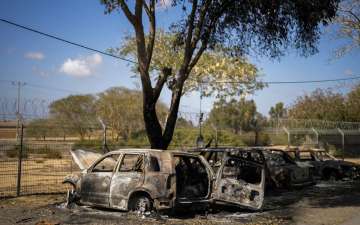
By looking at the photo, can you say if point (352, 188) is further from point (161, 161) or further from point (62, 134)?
point (62, 134)

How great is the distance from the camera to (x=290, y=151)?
Result: 1959cm

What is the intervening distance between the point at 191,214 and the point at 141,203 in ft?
4.22

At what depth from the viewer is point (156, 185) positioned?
1076 centimetres

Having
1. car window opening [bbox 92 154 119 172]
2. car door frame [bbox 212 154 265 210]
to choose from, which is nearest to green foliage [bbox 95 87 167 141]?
car window opening [bbox 92 154 119 172]

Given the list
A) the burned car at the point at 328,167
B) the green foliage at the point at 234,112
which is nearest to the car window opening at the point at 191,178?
the burned car at the point at 328,167

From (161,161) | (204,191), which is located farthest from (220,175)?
(161,161)

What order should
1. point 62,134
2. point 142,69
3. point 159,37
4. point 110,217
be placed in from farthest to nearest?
point 159,37 < point 62,134 < point 142,69 < point 110,217

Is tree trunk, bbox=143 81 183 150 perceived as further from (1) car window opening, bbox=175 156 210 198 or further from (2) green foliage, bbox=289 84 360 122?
(2) green foliage, bbox=289 84 360 122

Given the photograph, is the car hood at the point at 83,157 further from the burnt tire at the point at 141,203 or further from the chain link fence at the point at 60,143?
the burnt tire at the point at 141,203

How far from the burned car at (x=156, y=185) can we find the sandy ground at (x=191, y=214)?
12.0 inches

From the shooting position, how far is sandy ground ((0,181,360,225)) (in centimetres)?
1039

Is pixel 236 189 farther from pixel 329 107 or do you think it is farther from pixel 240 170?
pixel 329 107

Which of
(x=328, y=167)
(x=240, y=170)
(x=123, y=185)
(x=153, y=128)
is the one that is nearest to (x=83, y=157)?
(x=153, y=128)

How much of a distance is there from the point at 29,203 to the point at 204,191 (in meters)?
4.50
